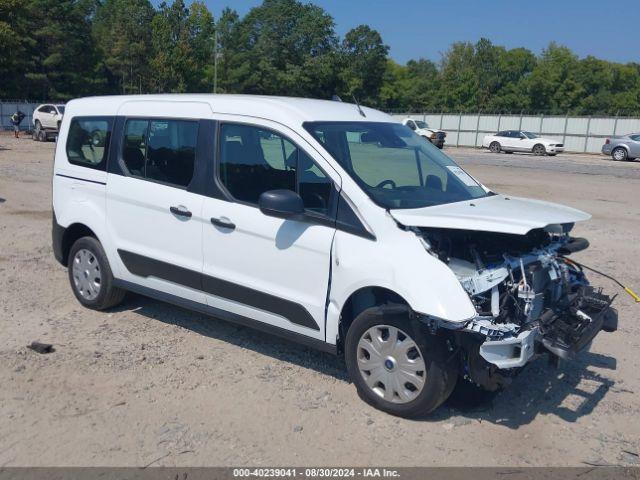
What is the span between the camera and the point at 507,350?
3928 millimetres

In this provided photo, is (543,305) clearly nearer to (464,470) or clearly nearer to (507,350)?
(507,350)

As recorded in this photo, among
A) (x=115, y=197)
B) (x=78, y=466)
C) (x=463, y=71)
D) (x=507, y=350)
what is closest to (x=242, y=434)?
(x=78, y=466)

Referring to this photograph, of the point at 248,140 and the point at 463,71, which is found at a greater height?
the point at 463,71

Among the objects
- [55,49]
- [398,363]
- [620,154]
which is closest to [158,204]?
[398,363]

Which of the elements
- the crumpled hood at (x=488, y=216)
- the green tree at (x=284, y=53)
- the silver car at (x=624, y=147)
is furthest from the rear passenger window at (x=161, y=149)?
the green tree at (x=284, y=53)

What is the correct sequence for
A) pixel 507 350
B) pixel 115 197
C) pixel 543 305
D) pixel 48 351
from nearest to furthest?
pixel 507 350 → pixel 543 305 → pixel 48 351 → pixel 115 197

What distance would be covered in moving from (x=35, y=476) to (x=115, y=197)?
111 inches

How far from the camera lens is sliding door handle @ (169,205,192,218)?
5.25m

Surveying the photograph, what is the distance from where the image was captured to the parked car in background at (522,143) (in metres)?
40.1

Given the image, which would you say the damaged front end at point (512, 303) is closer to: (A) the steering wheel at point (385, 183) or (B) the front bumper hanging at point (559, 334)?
(B) the front bumper hanging at point (559, 334)

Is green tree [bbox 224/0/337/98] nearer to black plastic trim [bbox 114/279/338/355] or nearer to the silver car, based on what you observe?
the silver car

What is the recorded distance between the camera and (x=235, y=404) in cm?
451

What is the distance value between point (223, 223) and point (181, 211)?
485mm

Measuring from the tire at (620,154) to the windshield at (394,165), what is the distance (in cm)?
3344
